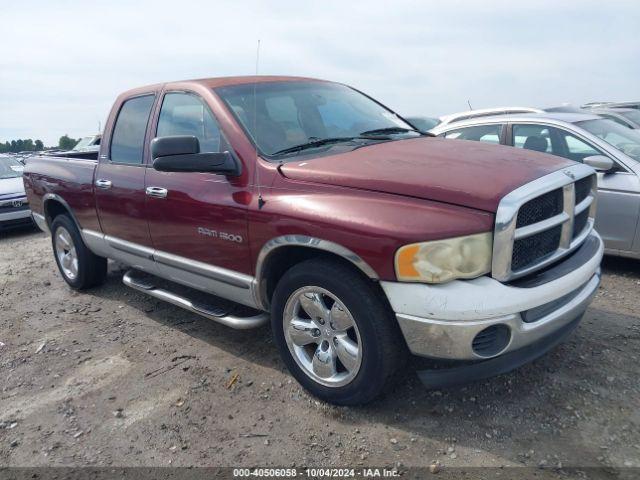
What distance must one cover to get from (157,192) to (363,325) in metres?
1.97

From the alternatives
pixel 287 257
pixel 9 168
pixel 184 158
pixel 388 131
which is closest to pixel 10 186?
pixel 9 168

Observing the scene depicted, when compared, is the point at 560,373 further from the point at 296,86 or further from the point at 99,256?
the point at 99,256

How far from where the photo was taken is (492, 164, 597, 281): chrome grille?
2.51m

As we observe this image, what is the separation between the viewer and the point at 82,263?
530 centimetres

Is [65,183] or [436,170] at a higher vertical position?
[436,170]

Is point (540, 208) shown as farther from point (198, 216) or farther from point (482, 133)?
point (482, 133)

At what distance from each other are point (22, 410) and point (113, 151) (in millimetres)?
2233

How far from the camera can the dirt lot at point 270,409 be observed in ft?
8.84

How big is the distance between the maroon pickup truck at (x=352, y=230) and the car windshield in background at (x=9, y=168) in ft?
24.3

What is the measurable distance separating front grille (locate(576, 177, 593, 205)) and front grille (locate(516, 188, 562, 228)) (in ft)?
1.16

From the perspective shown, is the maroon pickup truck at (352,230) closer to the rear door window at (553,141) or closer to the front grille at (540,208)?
the front grille at (540,208)

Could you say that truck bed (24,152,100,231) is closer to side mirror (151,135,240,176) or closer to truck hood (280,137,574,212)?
side mirror (151,135,240,176)

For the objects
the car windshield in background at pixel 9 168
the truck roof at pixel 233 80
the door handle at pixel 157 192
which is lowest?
the car windshield in background at pixel 9 168

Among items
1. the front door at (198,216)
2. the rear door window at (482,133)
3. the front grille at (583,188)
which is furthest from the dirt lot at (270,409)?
the rear door window at (482,133)
